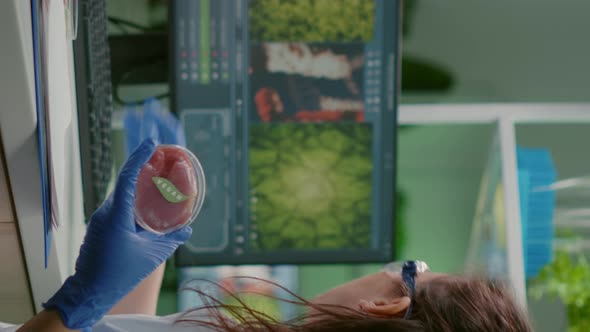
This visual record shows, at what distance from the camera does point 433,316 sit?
0.93 m

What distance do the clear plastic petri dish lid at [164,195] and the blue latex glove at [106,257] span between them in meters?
0.05

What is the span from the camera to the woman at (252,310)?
830 millimetres

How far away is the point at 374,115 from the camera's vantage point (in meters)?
1.66

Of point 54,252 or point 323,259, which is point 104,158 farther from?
point 323,259

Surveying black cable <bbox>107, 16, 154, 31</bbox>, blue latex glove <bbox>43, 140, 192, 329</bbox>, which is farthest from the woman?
black cable <bbox>107, 16, 154, 31</bbox>

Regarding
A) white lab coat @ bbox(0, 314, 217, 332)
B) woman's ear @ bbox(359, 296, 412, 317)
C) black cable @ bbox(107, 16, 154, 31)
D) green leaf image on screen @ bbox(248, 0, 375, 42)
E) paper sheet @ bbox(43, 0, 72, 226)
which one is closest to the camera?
paper sheet @ bbox(43, 0, 72, 226)

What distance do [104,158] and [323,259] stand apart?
0.62 meters

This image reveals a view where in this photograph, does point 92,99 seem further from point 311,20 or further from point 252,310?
point 311,20

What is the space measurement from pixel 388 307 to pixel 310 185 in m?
0.76

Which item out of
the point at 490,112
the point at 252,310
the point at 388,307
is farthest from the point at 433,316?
the point at 490,112

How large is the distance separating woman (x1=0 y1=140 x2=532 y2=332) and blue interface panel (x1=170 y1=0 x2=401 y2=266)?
57 centimetres

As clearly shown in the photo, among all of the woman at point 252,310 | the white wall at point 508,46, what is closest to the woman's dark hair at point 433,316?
the woman at point 252,310

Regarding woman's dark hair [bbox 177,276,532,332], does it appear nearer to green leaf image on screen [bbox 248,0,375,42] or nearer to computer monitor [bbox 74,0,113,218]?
computer monitor [bbox 74,0,113,218]

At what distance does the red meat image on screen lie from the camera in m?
0.90
